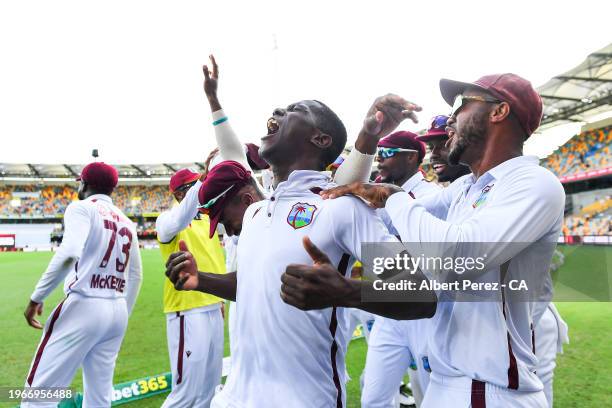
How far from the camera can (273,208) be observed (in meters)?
1.90

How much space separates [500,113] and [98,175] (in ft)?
11.6

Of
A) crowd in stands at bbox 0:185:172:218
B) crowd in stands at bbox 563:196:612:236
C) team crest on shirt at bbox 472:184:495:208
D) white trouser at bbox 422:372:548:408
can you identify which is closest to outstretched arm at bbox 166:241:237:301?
white trouser at bbox 422:372:548:408

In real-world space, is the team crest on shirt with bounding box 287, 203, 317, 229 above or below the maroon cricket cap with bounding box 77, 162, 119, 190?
below

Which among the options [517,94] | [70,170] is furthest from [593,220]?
[70,170]

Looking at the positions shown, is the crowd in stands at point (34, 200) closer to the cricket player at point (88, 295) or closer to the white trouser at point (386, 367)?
the cricket player at point (88, 295)

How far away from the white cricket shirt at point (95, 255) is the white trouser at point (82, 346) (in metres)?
0.13

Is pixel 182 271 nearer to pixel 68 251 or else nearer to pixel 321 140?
pixel 321 140

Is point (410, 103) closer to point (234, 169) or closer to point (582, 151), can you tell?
point (234, 169)

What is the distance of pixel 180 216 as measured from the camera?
3.21 meters

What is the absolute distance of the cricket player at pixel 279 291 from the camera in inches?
65.2

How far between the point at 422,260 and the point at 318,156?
0.75m

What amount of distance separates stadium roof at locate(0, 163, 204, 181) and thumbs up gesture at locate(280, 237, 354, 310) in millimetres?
55255

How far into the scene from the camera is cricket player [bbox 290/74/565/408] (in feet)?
4.86

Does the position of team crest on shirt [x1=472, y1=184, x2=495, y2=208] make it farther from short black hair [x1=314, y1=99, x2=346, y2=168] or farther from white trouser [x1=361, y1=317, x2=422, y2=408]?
white trouser [x1=361, y1=317, x2=422, y2=408]
